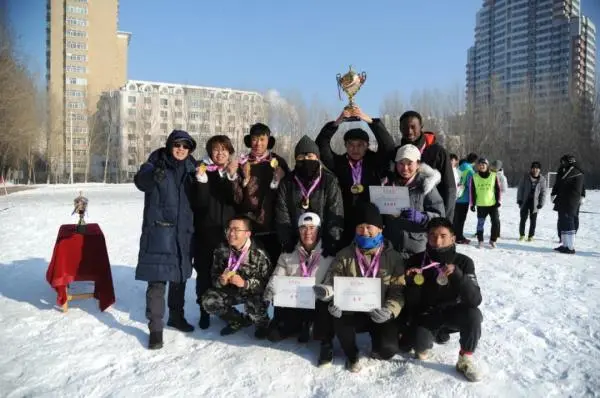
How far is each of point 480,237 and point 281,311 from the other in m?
6.69

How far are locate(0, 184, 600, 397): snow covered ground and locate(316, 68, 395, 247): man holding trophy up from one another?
1.26 meters

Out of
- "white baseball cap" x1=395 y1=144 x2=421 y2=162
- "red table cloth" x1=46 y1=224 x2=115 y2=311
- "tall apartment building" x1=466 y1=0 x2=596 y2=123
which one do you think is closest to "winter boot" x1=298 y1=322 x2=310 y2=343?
"white baseball cap" x1=395 y1=144 x2=421 y2=162

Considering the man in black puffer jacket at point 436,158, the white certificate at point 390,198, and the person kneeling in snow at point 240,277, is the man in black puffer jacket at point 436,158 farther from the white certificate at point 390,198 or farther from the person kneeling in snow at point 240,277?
the person kneeling in snow at point 240,277

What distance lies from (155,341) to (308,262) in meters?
1.58

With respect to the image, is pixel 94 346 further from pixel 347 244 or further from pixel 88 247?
pixel 347 244

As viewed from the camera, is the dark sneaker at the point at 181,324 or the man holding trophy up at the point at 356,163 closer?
the man holding trophy up at the point at 356,163

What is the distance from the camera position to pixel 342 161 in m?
4.27

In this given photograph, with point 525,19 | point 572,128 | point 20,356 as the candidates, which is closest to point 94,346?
point 20,356

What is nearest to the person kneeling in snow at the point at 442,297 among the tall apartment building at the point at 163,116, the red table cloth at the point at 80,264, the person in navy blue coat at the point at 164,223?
the person in navy blue coat at the point at 164,223

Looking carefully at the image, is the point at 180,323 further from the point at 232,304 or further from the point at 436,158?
the point at 436,158

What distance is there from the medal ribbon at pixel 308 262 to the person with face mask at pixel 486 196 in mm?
6559

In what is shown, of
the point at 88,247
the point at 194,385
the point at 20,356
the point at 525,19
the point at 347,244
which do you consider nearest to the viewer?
the point at 194,385

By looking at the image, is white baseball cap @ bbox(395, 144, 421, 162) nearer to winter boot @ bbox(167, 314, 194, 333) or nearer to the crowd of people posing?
the crowd of people posing

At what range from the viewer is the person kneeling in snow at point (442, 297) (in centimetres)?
340
